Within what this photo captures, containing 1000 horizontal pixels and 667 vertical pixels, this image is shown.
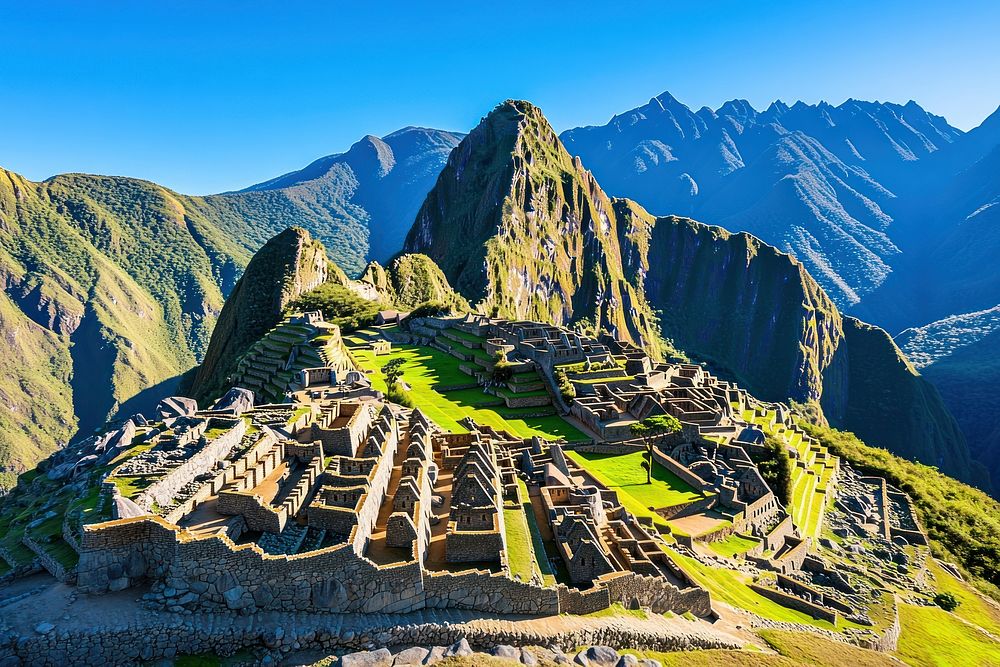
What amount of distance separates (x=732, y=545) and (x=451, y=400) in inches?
1094

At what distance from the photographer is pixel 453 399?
176ft

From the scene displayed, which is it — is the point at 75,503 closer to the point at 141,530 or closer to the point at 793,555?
the point at 141,530

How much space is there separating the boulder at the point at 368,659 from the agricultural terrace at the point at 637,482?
20.4 meters

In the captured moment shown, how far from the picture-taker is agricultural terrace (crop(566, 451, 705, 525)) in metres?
34.8

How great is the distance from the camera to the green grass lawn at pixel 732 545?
32062 mm

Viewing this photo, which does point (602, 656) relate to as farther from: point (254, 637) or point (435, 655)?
point (254, 637)

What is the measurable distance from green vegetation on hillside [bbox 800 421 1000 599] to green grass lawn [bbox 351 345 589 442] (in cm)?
3319

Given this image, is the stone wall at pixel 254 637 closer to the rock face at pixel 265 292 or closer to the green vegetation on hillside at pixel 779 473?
the green vegetation on hillside at pixel 779 473

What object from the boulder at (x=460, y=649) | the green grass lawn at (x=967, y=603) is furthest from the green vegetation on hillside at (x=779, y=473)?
the boulder at (x=460, y=649)

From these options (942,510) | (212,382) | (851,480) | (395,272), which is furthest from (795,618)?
(395,272)

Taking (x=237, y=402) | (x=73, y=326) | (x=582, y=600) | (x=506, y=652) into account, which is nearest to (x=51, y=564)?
(x=506, y=652)

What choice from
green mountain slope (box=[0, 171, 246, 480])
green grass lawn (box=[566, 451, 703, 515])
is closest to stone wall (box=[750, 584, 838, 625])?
green grass lawn (box=[566, 451, 703, 515])

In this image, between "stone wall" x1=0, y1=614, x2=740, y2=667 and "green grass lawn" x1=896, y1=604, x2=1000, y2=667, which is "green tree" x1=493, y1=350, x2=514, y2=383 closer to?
"green grass lawn" x1=896, y1=604, x2=1000, y2=667

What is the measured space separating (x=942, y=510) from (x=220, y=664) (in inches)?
2615
